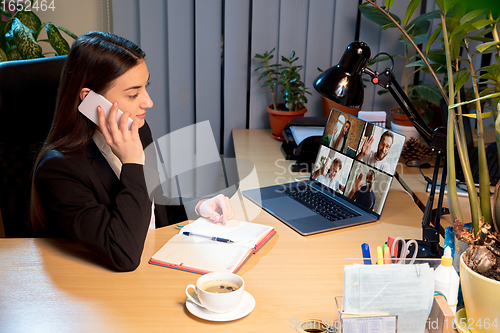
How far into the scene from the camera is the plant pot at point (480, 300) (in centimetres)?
67

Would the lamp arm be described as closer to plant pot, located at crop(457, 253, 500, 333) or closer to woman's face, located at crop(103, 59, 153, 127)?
plant pot, located at crop(457, 253, 500, 333)

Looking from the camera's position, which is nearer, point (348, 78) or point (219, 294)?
point (219, 294)

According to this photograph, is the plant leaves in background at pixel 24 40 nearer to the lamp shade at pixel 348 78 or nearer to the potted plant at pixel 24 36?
the potted plant at pixel 24 36

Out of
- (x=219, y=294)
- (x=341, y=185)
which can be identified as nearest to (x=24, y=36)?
(x=341, y=185)

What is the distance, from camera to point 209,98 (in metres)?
2.28

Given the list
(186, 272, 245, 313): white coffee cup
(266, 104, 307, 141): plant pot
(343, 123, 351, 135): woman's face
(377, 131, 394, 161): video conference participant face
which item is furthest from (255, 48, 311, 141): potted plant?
(186, 272, 245, 313): white coffee cup

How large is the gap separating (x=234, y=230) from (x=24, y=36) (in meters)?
1.39

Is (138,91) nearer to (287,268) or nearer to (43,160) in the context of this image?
(43,160)

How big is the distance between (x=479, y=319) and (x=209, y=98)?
5.91 ft

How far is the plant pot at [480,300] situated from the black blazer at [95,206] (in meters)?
0.67

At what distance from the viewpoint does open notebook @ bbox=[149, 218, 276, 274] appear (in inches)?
37.7

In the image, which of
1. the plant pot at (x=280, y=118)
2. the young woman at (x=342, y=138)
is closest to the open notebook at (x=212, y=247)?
the young woman at (x=342, y=138)

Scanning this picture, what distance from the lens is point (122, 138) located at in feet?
3.56

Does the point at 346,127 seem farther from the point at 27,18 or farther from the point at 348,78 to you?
the point at 27,18
